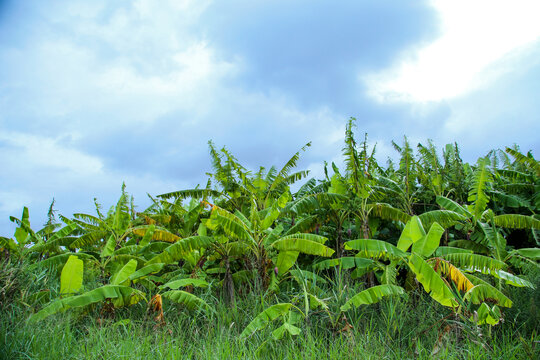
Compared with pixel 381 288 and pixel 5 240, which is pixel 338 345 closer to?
pixel 381 288

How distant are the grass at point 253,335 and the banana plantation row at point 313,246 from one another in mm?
269

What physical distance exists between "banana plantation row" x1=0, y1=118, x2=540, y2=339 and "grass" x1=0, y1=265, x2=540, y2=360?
0.27 meters

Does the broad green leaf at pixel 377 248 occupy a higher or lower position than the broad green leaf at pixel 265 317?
higher

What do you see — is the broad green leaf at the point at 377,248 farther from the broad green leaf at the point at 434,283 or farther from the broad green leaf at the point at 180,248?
the broad green leaf at the point at 180,248

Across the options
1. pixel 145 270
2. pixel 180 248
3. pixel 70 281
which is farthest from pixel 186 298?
pixel 70 281

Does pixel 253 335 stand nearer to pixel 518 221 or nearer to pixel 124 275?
pixel 124 275

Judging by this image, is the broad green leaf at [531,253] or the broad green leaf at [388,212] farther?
the broad green leaf at [388,212]

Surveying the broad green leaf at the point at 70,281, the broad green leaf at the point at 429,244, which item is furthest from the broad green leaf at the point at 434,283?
the broad green leaf at the point at 70,281

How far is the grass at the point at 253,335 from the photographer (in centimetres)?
588

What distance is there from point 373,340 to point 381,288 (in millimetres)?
937

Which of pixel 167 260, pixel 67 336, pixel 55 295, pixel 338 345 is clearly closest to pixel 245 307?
pixel 167 260

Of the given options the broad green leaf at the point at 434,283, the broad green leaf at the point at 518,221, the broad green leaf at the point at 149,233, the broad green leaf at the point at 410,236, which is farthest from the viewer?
the broad green leaf at the point at 149,233

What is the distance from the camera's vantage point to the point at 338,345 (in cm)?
605

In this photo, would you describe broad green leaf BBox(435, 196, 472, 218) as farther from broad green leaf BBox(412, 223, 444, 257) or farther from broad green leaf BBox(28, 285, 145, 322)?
broad green leaf BBox(28, 285, 145, 322)
